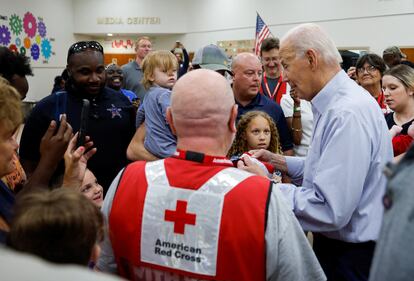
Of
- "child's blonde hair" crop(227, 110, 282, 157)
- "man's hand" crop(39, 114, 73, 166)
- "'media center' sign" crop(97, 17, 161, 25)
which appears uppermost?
"'media center' sign" crop(97, 17, 161, 25)

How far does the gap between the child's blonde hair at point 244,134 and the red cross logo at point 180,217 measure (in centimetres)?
177

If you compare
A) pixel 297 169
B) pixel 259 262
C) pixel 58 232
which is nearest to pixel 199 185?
pixel 259 262

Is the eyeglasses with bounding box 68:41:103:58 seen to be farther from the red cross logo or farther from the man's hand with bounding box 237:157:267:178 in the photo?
the red cross logo

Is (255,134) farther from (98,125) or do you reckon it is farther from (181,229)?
(181,229)

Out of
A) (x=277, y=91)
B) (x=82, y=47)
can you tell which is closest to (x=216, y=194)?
(x=82, y=47)

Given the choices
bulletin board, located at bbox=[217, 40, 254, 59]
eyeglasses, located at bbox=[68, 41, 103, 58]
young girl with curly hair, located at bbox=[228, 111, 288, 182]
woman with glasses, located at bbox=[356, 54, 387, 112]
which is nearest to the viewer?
eyeglasses, located at bbox=[68, 41, 103, 58]

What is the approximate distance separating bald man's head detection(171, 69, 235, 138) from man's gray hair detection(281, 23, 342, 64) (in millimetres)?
607

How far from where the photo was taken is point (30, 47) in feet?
38.0

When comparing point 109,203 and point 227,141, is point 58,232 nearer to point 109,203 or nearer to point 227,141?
point 109,203

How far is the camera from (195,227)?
1.44 meters

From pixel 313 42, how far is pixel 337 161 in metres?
0.54

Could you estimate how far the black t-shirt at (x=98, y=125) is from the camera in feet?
8.41

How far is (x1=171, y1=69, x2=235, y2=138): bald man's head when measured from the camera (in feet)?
4.76

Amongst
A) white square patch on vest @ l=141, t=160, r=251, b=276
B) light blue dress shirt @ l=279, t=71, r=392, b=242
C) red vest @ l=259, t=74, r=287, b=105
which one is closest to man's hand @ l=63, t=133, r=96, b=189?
white square patch on vest @ l=141, t=160, r=251, b=276
